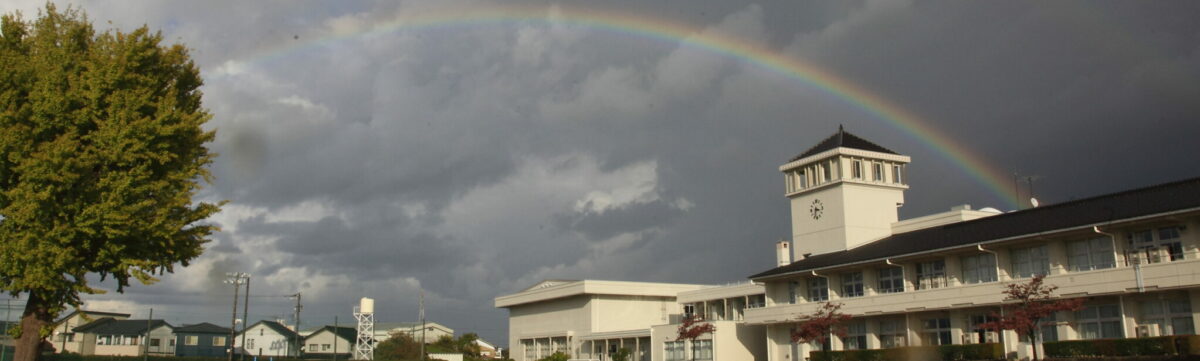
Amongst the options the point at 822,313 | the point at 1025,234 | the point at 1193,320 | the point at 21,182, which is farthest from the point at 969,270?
the point at 21,182

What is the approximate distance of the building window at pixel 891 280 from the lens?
46.7m

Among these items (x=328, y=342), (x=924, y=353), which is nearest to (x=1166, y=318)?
(x=924, y=353)

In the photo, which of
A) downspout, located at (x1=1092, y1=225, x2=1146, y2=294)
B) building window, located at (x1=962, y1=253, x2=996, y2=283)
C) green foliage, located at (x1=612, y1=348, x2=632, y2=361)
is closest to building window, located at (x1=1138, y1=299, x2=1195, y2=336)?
downspout, located at (x1=1092, y1=225, x2=1146, y2=294)

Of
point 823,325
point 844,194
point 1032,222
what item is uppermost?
point 844,194

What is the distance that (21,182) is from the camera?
77.6 ft

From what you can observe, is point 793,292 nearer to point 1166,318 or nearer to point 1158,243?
point 1158,243

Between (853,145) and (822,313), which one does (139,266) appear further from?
(853,145)

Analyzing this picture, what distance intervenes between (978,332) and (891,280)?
5.48 m

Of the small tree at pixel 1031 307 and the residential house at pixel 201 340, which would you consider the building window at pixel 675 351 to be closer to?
the small tree at pixel 1031 307

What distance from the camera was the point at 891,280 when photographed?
154 feet

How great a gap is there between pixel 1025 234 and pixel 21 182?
119ft

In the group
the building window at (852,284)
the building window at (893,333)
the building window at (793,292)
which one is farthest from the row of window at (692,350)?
the building window at (893,333)

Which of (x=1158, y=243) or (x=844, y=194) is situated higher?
(x=844, y=194)

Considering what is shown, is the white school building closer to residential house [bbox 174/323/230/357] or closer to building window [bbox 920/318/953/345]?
building window [bbox 920/318/953/345]
